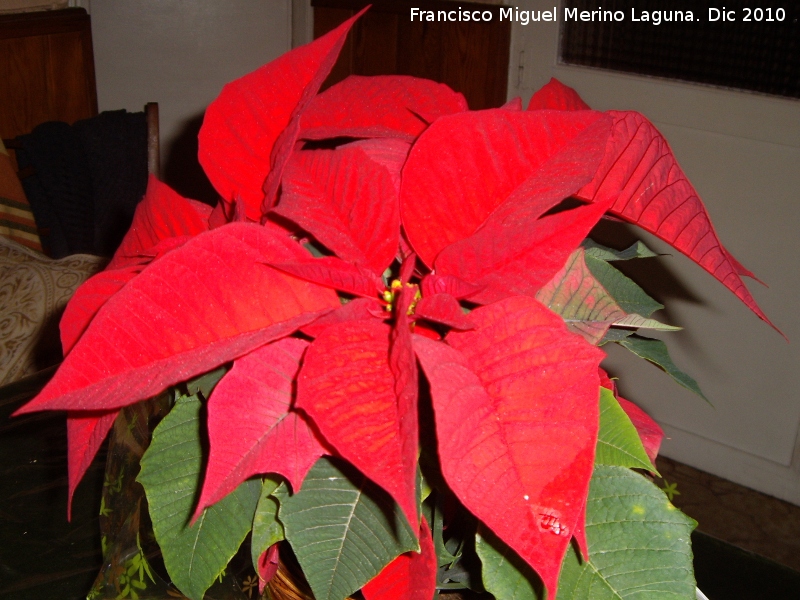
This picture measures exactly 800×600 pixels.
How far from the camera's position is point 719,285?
5.50ft

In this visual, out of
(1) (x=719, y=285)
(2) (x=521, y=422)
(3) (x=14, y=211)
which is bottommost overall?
(1) (x=719, y=285)

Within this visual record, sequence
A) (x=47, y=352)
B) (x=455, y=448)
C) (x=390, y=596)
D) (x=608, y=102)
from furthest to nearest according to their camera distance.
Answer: (x=608, y=102), (x=47, y=352), (x=390, y=596), (x=455, y=448)

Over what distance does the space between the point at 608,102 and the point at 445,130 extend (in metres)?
1.66

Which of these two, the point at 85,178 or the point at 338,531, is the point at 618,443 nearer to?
the point at 338,531

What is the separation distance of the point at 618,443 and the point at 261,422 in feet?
0.45

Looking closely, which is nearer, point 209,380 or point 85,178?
point 209,380

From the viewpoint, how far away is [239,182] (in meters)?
0.31

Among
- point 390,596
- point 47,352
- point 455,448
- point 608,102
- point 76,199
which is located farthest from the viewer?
point 608,102

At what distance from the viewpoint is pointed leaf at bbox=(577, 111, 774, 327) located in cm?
28

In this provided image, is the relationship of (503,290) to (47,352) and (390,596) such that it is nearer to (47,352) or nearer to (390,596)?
(390,596)

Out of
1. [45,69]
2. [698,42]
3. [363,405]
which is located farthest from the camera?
[45,69]

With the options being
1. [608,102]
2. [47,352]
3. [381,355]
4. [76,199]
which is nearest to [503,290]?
[381,355]

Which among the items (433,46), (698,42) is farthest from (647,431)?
(433,46)

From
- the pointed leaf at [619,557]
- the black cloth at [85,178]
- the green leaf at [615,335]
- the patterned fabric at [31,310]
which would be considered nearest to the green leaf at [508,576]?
the pointed leaf at [619,557]
